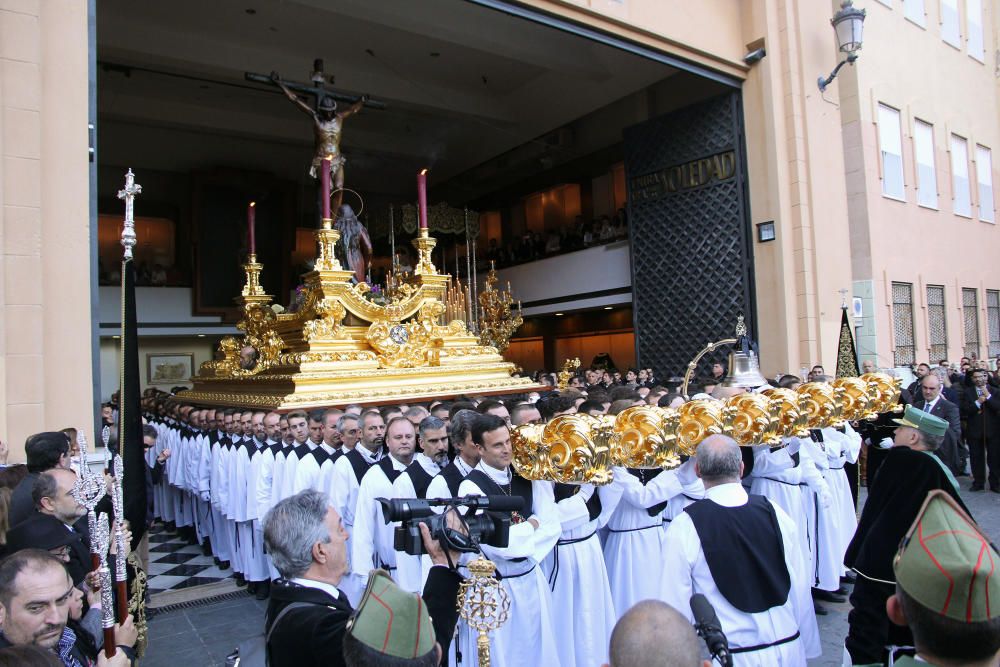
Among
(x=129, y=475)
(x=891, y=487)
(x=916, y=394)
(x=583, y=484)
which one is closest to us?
(x=129, y=475)

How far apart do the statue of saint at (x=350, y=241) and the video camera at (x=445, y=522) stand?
805 centimetres

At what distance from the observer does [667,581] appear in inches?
110

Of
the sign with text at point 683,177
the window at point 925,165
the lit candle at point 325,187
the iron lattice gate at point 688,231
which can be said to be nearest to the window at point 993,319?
the window at point 925,165

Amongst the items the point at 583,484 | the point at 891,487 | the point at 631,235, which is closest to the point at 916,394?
the point at 631,235

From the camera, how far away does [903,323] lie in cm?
1373

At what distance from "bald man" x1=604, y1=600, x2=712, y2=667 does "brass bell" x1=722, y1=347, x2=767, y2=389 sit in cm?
448

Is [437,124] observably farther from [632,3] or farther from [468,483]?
[468,483]

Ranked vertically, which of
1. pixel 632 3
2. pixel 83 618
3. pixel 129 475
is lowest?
pixel 83 618

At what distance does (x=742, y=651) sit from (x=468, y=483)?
4.32ft

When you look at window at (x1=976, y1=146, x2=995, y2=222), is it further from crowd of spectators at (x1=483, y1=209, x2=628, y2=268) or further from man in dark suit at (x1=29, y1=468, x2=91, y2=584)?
man in dark suit at (x1=29, y1=468, x2=91, y2=584)

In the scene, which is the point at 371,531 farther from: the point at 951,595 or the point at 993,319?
the point at 993,319

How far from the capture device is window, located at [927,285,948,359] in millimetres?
14508

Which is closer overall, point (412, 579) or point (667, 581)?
point (667, 581)

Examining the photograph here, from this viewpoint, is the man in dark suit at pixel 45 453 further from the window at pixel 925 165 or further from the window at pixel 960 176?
the window at pixel 960 176
